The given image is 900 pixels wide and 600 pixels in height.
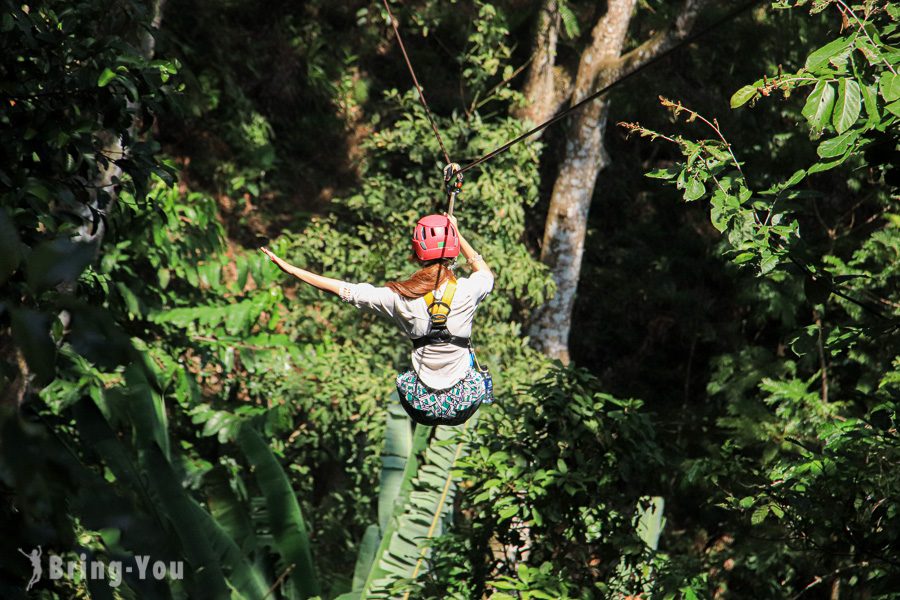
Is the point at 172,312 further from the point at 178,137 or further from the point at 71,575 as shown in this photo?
the point at 178,137

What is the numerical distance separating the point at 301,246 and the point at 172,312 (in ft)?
5.82

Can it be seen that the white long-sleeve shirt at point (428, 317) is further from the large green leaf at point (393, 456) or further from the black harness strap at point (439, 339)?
the large green leaf at point (393, 456)

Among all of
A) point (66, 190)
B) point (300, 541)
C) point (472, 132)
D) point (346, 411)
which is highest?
Result: point (472, 132)

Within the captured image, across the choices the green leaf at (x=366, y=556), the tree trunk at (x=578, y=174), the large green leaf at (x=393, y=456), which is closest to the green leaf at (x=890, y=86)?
the large green leaf at (x=393, y=456)

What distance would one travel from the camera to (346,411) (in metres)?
7.48

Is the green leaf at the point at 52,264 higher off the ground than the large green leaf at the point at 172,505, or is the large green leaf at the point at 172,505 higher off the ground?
the large green leaf at the point at 172,505

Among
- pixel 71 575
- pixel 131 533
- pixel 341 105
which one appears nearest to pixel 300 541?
pixel 71 575

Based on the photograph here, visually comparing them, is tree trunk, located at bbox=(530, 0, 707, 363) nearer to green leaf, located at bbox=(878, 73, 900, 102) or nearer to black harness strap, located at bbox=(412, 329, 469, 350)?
black harness strap, located at bbox=(412, 329, 469, 350)

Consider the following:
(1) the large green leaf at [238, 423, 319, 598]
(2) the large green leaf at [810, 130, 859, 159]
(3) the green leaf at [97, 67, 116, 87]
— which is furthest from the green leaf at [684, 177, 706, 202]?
(1) the large green leaf at [238, 423, 319, 598]

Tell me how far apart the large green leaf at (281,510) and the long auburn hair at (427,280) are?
6.66 feet

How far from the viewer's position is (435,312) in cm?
346

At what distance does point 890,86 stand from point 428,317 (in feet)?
5.43

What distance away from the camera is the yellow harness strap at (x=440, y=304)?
11.3 feet

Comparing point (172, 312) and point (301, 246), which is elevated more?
point (301, 246)
